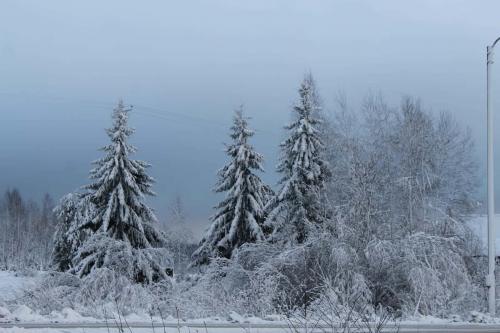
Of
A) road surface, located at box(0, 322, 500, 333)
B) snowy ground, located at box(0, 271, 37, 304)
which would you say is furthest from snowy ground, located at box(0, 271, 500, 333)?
snowy ground, located at box(0, 271, 37, 304)

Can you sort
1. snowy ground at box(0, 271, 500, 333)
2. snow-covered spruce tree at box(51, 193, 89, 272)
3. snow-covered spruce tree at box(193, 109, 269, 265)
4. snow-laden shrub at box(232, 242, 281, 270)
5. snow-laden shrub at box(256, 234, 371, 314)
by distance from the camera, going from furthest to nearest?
snow-covered spruce tree at box(51, 193, 89, 272) → snow-covered spruce tree at box(193, 109, 269, 265) → snow-laden shrub at box(232, 242, 281, 270) → snow-laden shrub at box(256, 234, 371, 314) → snowy ground at box(0, 271, 500, 333)

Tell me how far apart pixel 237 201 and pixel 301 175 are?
3744mm

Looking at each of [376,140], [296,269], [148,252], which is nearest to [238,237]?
[148,252]

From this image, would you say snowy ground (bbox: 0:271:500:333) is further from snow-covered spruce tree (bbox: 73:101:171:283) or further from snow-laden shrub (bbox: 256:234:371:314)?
snow-covered spruce tree (bbox: 73:101:171:283)

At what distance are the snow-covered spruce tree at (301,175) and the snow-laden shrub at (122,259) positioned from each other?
5.77 metres

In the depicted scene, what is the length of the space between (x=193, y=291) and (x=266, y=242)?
6635 mm

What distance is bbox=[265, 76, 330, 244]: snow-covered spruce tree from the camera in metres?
29.0

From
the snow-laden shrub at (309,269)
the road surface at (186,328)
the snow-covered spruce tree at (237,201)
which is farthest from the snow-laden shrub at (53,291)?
the snow-covered spruce tree at (237,201)

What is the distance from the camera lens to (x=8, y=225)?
8138cm

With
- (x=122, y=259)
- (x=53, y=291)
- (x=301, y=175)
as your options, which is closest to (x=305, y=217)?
(x=301, y=175)

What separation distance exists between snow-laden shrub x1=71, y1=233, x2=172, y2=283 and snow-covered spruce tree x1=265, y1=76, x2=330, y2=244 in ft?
18.9

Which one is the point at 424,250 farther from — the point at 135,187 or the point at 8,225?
the point at 8,225

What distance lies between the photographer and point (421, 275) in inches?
725

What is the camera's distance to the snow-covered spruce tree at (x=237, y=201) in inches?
1232
